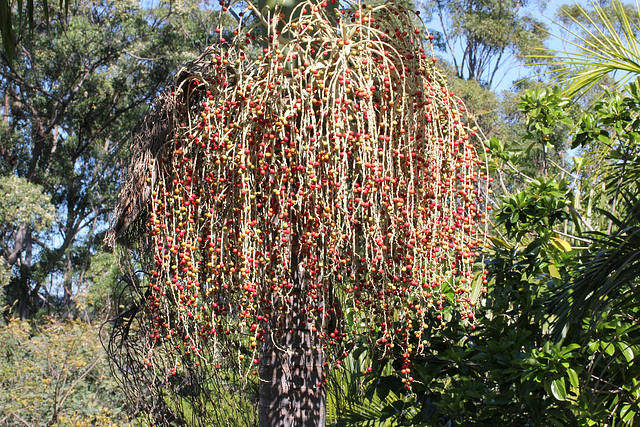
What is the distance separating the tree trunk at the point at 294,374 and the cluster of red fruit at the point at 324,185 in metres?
0.14

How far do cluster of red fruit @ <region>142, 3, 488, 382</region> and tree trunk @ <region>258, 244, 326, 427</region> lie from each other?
138 millimetres

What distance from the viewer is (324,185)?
1.93 m

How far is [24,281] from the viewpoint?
1401 centimetres

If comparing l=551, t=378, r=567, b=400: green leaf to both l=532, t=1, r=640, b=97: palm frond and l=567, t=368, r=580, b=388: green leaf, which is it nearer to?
l=567, t=368, r=580, b=388: green leaf

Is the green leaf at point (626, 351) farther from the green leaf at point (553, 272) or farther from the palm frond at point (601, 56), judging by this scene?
the palm frond at point (601, 56)

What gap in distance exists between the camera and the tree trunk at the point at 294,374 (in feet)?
7.54

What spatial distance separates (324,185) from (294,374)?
0.85 metres

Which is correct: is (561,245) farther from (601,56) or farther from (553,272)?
(601,56)

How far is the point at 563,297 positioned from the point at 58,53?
39.2 feet

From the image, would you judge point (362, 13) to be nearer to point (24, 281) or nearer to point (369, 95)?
point (369, 95)

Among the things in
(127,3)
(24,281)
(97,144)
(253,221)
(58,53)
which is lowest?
(24,281)

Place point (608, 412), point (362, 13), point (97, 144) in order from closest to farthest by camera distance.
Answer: point (362, 13), point (608, 412), point (97, 144)

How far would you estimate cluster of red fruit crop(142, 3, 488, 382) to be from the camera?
1.92 meters

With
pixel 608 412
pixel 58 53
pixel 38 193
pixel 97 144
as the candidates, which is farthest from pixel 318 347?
pixel 97 144
